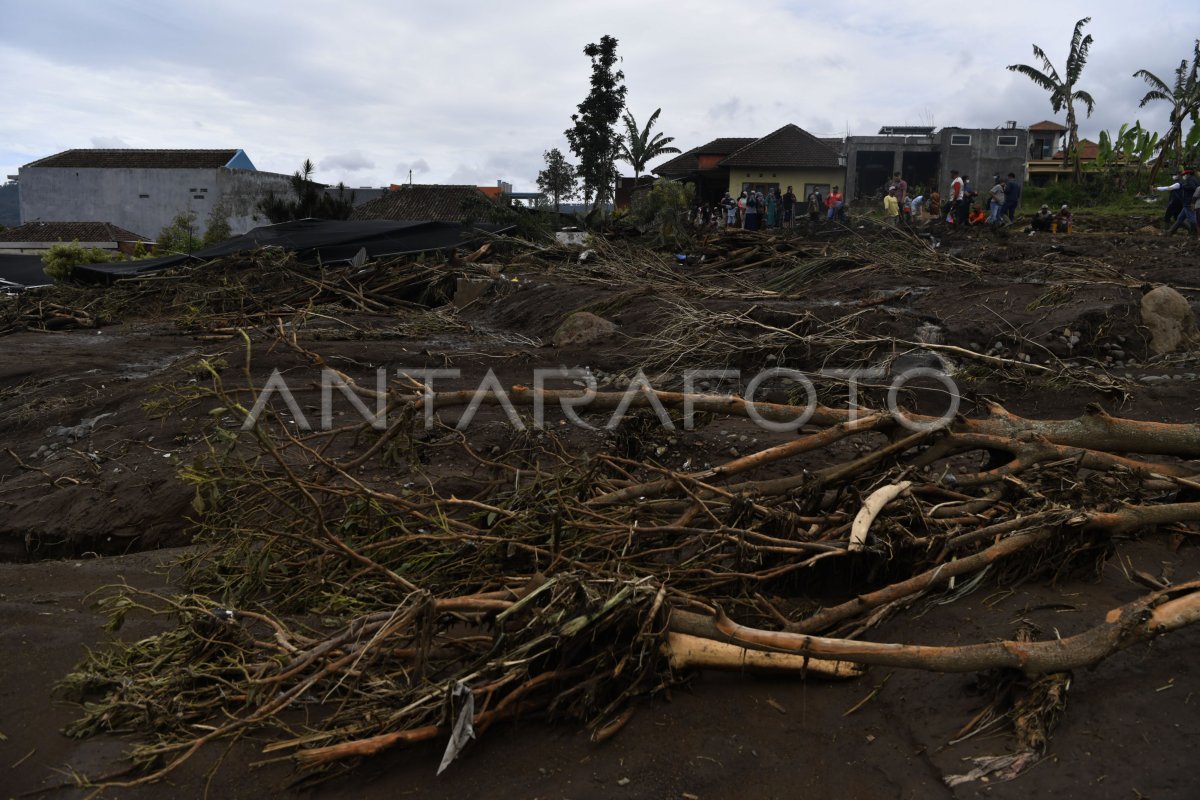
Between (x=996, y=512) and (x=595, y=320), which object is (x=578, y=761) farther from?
(x=595, y=320)

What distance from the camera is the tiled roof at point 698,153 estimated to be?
109ft

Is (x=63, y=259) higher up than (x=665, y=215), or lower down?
lower down

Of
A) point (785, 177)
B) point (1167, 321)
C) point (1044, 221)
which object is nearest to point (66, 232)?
point (785, 177)

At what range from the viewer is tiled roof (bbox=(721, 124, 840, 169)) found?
29.0m

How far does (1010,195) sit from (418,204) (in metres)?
23.2

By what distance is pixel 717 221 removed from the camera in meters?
19.5

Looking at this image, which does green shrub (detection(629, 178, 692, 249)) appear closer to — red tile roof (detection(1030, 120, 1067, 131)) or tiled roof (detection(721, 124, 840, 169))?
tiled roof (detection(721, 124, 840, 169))

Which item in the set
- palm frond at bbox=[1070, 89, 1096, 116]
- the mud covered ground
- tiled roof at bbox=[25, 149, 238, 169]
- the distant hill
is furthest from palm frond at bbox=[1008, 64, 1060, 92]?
the distant hill

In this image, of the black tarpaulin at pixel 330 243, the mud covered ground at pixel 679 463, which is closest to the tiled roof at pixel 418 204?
the black tarpaulin at pixel 330 243

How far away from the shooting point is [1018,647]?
2539 mm

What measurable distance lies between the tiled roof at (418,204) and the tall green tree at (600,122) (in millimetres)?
5217

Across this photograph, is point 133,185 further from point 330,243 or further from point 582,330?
point 582,330

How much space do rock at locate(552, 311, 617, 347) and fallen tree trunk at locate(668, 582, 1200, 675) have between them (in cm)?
590

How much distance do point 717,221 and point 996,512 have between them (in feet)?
54.5
